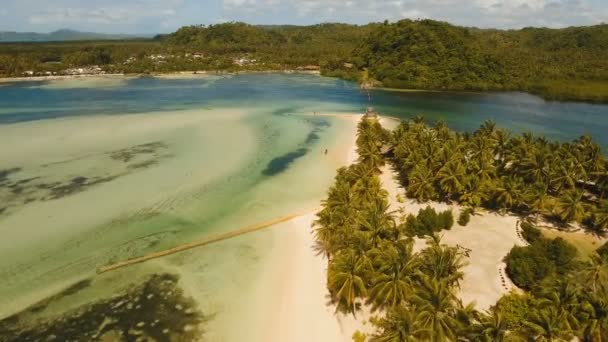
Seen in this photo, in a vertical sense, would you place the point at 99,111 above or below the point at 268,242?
above

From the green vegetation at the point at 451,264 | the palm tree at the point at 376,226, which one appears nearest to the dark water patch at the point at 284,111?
the green vegetation at the point at 451,264

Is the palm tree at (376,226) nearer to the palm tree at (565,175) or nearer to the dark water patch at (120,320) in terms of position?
the dark water patch at (120,320)

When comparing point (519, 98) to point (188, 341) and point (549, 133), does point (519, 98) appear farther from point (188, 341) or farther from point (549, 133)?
point (188, 341)

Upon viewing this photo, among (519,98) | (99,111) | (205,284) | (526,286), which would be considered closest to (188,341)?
(205,284)

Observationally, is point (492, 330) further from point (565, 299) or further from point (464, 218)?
point (464, 218)

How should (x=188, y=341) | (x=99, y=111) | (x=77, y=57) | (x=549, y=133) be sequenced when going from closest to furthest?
1. (x=188, y=341)
2. (x=549, y=133)
3. (x=99, y=111)
4. (x=77, y=57)
